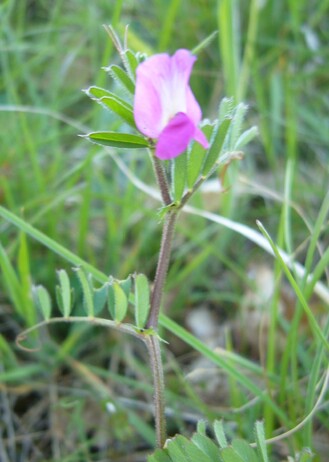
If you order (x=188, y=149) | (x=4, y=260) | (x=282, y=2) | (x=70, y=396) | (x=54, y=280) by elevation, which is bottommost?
(x=70, y=396)

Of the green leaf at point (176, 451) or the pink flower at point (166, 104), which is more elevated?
the pink flower at point (166, 104)

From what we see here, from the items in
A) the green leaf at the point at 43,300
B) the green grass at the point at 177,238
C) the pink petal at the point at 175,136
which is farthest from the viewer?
the green grass at the point at 177,238

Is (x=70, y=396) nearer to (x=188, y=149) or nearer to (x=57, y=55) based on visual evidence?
(x=188, y=149)

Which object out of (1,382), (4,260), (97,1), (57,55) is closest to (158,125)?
(4,260)

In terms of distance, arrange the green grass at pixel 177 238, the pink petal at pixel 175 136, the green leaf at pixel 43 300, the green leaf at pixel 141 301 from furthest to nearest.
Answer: the green grass at pixel 177 238, the green leaf at pixel 43 300, the green leaf at pixel 141 301, the pink petal at pixel 175 136

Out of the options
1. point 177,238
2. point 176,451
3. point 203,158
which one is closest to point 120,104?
point 203,158

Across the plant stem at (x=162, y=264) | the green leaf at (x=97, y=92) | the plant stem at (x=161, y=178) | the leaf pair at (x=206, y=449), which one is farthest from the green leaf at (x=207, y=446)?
the green leaf at (x=97, y=92)

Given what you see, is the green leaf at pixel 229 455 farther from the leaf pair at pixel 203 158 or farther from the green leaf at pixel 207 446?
the leaf pair at pixel 203 158
